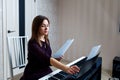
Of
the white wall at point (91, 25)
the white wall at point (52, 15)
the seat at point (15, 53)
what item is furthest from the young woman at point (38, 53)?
the white wall at point (91, 25)

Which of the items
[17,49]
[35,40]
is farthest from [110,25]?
[35,40]

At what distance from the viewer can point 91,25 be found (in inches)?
175

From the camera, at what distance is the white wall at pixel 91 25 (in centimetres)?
418

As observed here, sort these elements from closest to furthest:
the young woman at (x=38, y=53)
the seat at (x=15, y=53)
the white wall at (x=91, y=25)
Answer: the young woman at (x=38, y=53), the seat at (x=15, y=53), the white wall at (x=91, y=25)

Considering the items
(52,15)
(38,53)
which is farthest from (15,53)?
(52,15)

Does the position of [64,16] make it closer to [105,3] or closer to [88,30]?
[88,30]

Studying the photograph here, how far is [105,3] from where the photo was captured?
4211 millimetres

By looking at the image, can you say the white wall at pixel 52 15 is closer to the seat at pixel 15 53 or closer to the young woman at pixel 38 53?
the seat at pixel 15 53

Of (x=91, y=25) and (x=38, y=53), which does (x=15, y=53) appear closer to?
(x=38, y=53)

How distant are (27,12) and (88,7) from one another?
1463 millimetres

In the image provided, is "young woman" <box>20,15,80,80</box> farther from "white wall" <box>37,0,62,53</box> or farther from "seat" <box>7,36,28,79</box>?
"white wall" <box>37,0,62,53</box>

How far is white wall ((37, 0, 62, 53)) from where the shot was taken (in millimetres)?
4227

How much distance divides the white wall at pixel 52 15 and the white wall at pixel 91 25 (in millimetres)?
129

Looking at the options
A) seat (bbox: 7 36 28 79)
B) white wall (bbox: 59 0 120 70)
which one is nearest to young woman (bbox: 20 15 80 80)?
seat (bbox: 7 36 28 79)
